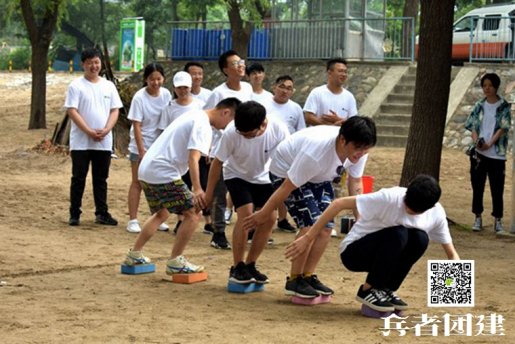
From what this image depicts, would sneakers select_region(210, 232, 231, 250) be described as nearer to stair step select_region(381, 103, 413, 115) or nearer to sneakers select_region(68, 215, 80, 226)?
sneakers select_region(68, 215, 80, 226)

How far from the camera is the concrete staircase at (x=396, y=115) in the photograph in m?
21.9

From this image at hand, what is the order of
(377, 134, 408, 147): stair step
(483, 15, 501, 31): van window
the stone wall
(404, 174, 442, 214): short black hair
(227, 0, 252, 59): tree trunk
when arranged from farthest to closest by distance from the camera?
(227, 0, 252, 59): tree trunk < (483, 15, 501, 31): van window < (377, 134, 408, 147): stair step < the stone wall < (404, 174, 442, 214): short black hair

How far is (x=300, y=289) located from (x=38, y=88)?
19.1 meters

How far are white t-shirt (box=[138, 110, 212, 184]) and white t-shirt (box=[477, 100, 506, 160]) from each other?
15.3ft

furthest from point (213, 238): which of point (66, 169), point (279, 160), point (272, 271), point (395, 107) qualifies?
point (395, 107)

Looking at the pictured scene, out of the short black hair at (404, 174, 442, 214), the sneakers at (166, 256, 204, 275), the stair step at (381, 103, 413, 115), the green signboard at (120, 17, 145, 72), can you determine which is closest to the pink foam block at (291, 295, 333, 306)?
the sneakers at (166, 256, 204, 275)

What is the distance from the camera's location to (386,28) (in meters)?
27.7

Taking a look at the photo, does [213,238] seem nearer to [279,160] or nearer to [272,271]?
[272,271]

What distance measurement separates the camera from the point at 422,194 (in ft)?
21.9

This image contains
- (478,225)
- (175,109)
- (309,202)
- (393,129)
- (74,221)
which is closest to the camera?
(309,202)

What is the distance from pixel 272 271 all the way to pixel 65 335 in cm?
298

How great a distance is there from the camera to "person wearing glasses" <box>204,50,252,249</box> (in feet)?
33.9

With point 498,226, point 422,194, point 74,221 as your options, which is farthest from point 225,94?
point 422,194

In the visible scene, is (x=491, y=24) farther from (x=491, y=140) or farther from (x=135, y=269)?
(x=135, y=269)
